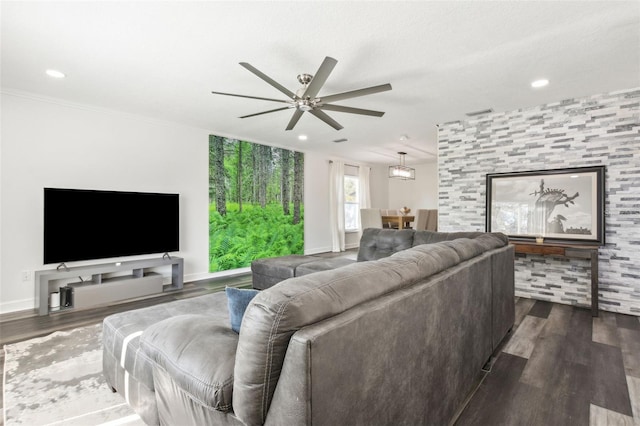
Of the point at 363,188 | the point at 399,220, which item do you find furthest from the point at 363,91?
the point at 363,188

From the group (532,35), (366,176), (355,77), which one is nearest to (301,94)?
(355,77)

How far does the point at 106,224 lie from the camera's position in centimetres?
400

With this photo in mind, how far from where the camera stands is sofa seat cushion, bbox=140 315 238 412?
3.38ft

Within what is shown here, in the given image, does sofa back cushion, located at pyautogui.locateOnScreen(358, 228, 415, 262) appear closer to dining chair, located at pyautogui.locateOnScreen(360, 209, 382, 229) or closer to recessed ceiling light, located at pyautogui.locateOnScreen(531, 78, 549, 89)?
recessed ceiling light, located at pyautogui.locateOnScreen(531, 78, 549, 89)

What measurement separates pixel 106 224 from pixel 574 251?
18.4 ft

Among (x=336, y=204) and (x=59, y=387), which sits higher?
(x=336, y=204)

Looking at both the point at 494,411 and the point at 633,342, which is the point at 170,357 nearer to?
the point at 494,411

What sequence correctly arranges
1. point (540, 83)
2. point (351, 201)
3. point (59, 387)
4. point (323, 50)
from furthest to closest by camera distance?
point (351, 201) < point (540, 83) < point (323, 50) < point (59, 387)

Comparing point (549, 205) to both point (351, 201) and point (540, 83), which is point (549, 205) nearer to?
point (540, 83)

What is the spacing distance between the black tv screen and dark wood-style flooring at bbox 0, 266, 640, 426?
0.77 metres

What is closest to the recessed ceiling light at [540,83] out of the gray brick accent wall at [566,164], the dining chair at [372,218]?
the gray brick accent wall at [566,164]

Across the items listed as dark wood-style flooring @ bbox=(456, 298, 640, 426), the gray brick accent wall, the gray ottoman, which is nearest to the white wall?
the gray ottoman

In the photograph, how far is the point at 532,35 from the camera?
243 centimetres

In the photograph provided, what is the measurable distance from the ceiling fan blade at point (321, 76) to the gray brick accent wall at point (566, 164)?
2.99 m
